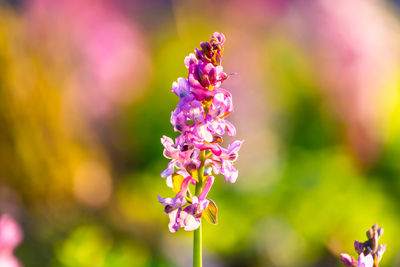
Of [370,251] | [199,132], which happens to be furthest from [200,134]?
[370,251]

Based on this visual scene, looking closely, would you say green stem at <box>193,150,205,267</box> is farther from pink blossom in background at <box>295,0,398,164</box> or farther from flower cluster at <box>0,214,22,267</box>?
pink blossom in background at <box>295,0,398,164</box>

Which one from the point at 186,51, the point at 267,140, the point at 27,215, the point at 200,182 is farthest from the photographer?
the point at 186,51

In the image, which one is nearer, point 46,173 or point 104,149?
point 46,173

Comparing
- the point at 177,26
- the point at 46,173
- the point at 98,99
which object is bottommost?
the point at 46,173

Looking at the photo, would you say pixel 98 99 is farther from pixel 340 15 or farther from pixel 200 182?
pixel 200 182

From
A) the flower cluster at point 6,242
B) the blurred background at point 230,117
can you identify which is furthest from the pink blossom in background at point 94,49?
the flower cluster at point 6,242

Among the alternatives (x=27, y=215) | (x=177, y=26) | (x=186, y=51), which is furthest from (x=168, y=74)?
(x=27, y=215)

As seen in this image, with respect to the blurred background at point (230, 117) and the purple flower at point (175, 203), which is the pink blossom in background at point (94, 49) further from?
the purple flower at point (175, 203)
